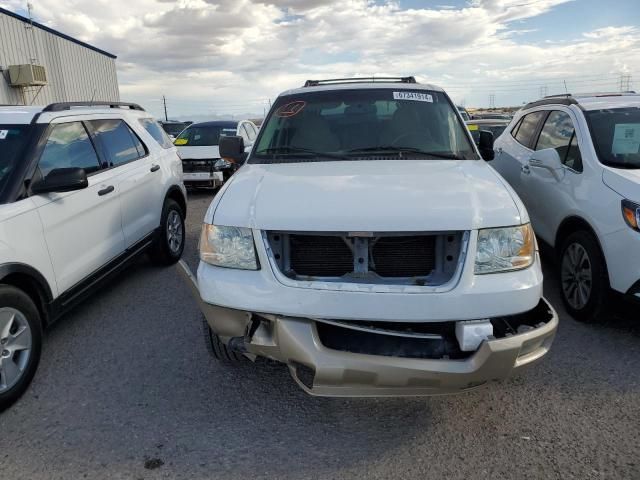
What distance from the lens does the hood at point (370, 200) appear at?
2.62 m

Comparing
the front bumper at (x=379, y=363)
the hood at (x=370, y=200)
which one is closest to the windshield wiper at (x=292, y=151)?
the hood at (x=370, y=200)

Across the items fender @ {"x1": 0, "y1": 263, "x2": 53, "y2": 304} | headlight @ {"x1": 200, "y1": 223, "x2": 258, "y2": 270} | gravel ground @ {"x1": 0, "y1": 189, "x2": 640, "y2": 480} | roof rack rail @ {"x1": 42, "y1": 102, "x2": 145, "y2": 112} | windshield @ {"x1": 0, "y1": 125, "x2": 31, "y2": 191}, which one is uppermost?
roof rack rail @ {"x1": 42, "y1": 102, "x2": 145, "y2": 112}

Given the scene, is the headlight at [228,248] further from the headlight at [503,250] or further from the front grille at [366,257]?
the headlight at [503,250]

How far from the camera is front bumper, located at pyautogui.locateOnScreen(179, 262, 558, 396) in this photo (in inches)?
95.7

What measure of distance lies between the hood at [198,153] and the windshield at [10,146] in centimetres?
681

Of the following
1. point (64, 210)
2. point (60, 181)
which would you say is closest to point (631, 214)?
point (60, 181)

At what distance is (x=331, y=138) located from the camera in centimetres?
393

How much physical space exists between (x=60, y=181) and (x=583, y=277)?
13.3ft

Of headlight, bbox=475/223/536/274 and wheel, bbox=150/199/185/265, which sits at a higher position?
headlight, bbox=475/223/536/274

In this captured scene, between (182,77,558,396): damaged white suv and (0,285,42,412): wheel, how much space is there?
1.11 metres

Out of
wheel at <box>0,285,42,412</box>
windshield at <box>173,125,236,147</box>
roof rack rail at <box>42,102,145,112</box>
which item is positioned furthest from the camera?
windshield at <box>173,125,236,147</box>

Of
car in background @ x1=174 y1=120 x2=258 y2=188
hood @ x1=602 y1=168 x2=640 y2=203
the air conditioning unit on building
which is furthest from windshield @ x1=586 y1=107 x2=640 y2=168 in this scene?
the air conditioning unit on building

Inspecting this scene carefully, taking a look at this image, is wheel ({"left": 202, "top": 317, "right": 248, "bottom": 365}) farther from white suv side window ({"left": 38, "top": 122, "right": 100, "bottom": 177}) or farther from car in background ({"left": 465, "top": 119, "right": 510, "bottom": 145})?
car in background ({"left": 465, "top": 119, "right": 510, "bottom": 145})

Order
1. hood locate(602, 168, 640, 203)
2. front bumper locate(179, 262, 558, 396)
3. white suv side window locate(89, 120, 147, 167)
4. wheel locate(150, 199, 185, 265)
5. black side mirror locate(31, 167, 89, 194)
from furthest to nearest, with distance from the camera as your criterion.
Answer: wheel locate(150, 199, 185, 265) < white suv side window locate(89, 120, 147, 167) < hood locate(602, 168, 640, 203) < black side mirror locate(31, 167, 89, 194) < front bumper locate(179, 262, 558, 396)
